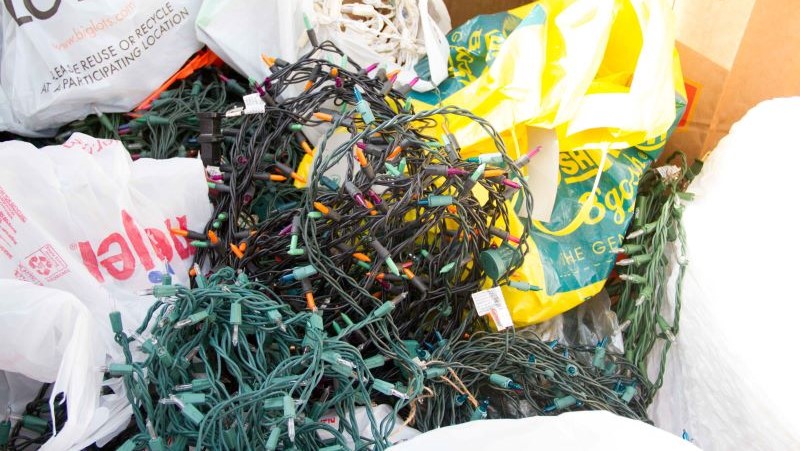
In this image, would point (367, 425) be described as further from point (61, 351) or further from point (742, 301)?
point (742, 301)

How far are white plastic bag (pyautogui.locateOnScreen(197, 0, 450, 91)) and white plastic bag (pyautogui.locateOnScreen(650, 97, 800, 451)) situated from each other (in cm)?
56

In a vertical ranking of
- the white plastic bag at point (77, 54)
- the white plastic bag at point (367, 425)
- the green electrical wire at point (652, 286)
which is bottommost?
the green electrical wire at point (652, 286)

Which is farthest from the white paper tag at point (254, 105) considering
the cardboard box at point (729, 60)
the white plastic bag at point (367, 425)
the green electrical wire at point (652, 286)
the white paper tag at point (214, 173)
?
the cardboard box at point (729, 60)

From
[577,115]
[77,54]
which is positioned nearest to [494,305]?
[577,115]

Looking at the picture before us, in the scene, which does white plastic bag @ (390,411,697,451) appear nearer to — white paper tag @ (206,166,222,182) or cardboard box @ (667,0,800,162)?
white paper tag @ (206,166,222,182)

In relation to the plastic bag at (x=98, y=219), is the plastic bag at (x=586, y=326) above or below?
below

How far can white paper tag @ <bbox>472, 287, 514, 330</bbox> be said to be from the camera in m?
0.91

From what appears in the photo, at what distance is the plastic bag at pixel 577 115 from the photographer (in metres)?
0.99

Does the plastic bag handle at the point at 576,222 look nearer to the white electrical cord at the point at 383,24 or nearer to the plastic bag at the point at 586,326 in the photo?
the plastic bag at the point at 586,326

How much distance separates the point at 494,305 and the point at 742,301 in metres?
0.35

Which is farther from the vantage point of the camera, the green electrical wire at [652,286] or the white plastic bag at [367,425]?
the green electrical wire at [652,286]

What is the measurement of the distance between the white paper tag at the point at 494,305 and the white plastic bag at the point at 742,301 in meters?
0.29

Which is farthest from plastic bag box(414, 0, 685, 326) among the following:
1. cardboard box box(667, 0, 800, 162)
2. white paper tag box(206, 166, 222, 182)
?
white paper tag box(206, 166, 222, 182)

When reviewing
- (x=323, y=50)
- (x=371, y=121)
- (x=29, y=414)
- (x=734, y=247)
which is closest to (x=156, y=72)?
(x=323, y=50)
